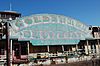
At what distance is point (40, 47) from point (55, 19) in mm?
4817

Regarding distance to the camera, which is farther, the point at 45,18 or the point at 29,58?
the point at 45,18

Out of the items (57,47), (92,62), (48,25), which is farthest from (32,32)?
(92,62)

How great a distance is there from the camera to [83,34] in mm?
37375

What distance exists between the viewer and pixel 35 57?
3102 cm

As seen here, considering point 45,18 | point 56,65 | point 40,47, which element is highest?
point 45,18

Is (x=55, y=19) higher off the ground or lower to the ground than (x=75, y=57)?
higher

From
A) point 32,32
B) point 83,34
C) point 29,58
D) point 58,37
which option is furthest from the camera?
point 83,34

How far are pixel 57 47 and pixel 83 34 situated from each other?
483 cm

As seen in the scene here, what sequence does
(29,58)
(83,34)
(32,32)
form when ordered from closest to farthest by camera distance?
(29,58) → (32,32) → (83,34)

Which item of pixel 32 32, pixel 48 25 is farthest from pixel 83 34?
pixel 32 32

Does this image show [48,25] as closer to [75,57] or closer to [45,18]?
[45,18]

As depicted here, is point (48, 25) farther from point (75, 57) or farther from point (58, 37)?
point (75, 57)

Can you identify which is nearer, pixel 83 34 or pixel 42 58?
pixel 42 58

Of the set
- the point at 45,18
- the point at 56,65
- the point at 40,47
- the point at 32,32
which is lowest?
the point at 56,65
